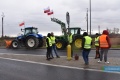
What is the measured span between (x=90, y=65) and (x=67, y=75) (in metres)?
3.25

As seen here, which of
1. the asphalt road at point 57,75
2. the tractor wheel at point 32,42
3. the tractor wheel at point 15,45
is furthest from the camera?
the tractor wheel at point 15,45

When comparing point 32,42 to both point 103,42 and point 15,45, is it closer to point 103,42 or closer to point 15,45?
point 15,45

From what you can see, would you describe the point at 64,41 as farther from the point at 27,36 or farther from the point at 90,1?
the point at 90,1

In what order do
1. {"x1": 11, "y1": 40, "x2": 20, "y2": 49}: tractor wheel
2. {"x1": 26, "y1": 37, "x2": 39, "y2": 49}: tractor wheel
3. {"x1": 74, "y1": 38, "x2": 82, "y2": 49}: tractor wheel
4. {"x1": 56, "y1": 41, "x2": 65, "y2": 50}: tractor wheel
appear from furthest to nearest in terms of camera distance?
{"x1": 11, "y1": 40, "x2": 20, "y2": 49}: tractor wheel
{"x1": 26, "y1": 37, "x2": 39, "y2": 49}: tractor wheel
{"x1": 56, "y1": 41, "x2": 65, "y2": 50}: tractor wheel
{"x1": 74, "y1": 38, "x2": 82, "y2": 49}: tractor wheel

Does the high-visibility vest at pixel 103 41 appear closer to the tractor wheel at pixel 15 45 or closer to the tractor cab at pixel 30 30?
the tractor cab at pixel 30 30

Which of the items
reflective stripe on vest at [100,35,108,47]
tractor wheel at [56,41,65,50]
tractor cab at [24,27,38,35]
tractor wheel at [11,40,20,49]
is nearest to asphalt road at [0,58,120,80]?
reflective stripe on vest at [100,35,108,47]

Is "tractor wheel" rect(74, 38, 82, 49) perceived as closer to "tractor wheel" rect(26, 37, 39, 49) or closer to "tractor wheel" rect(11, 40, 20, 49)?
"tractor wheel" rect(26, 37, 39, 49)

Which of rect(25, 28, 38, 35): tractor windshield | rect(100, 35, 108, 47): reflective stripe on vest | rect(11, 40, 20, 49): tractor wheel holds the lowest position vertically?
rect(11, 40, 20, 49): tractor wheel

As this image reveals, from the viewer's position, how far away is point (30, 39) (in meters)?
34.3

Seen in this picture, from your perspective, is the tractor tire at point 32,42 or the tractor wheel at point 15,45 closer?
the tractor tire at point 32,42

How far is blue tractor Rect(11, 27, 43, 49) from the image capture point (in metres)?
34.0

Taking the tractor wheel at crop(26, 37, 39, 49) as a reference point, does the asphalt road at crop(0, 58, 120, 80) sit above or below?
below

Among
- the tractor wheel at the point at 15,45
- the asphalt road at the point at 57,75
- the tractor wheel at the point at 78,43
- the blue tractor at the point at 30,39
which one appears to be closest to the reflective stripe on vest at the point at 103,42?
the asphalt road at the point at 57,75

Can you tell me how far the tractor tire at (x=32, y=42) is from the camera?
111 feet
